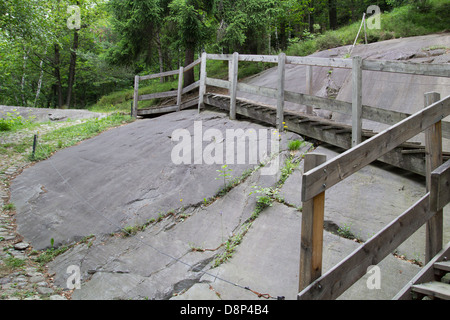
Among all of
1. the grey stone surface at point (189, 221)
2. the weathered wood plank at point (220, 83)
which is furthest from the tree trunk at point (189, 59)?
the grey stone surface at point (189, 221)

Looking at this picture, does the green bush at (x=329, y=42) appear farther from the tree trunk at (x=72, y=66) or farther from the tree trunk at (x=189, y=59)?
the tree trunk at (x=72, y=66)

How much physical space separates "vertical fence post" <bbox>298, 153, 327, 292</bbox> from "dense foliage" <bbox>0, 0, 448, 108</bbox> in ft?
39.3

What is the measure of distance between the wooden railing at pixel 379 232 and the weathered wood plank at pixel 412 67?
206cm

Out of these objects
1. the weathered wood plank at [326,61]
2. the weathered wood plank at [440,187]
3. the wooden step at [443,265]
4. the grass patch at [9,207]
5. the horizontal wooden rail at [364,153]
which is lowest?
the grass patch at [9,207]

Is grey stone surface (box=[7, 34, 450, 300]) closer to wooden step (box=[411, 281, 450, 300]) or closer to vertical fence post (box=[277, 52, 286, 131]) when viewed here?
vertical fence post (box=[277, 52, 286, 131])

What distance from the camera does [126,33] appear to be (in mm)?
15047

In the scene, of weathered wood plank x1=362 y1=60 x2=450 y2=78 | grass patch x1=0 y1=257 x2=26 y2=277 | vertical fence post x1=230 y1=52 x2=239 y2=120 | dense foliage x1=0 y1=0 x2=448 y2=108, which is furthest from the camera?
dense foliage x1=0 y1=0 x2=448 y2=108

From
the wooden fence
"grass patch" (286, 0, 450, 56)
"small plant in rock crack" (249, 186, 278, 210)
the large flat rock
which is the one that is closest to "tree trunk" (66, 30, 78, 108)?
the large flat rock

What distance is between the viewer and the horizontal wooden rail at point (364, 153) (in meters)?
2.20

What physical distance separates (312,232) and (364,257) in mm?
562

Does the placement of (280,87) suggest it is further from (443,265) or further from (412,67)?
(443,265)

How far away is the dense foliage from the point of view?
13.0 metres

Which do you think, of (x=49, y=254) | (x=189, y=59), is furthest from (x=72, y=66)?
(x=49, y=254)
